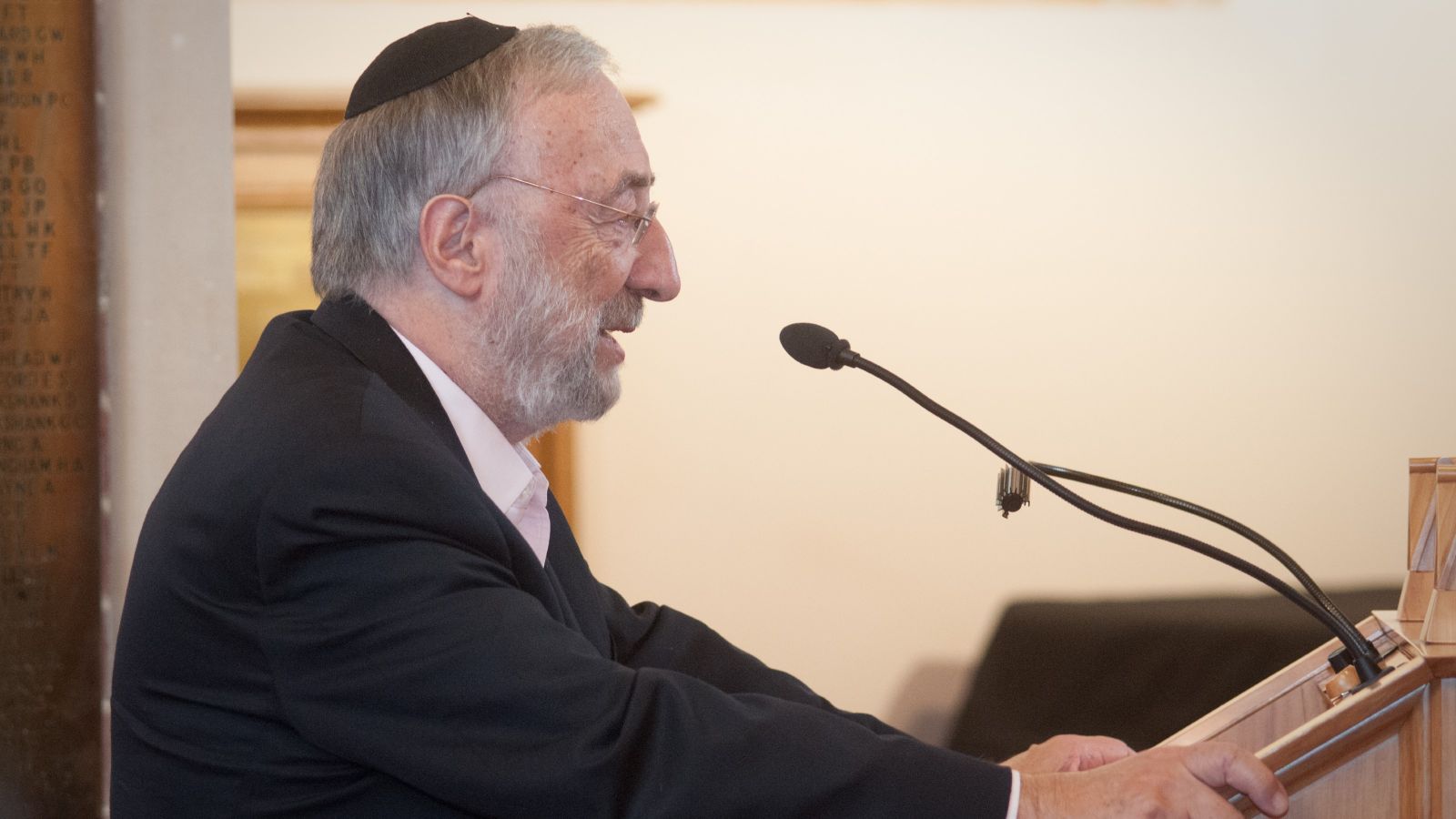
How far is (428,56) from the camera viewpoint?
1449 mm

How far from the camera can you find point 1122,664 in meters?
3.35

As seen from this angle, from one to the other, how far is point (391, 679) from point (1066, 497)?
0.63m

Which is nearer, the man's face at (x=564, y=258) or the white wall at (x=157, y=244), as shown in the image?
the man's face at (x=564, y=258)

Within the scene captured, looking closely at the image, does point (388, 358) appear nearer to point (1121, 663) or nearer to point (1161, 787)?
point (1161, 787)

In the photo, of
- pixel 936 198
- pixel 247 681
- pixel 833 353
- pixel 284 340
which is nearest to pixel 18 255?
pixel 284 340

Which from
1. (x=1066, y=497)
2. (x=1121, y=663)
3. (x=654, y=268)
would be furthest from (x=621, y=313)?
(x=1121, y=663)

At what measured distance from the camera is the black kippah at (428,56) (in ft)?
4.72

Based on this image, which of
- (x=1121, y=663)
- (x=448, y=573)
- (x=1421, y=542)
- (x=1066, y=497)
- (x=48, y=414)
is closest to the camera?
(x=448, y=573)

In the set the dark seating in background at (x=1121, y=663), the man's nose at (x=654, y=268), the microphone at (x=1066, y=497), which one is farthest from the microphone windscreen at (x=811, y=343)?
the dark seating in background at (x=1121, y=663)

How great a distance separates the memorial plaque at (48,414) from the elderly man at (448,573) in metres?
0.96

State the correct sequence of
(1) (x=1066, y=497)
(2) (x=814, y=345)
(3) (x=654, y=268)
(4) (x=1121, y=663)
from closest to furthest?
1. (1) (x=1066, y=497)
2. (2) (x=814, y=345)
3. (3) (x=654, y=268)
4. (4) (x=1121, y=663)

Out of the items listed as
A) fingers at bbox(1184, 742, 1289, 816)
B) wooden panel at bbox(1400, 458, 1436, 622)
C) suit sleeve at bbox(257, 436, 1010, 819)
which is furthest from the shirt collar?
wooden panel at bbox(1400, 458, 1436, 622)

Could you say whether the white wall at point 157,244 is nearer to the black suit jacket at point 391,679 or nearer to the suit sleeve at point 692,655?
the suit sleeve at point 692,655

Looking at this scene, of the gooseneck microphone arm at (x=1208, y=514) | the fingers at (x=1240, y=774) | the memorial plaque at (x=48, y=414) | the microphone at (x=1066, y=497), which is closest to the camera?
the fingers at (x=1240, y=774)
